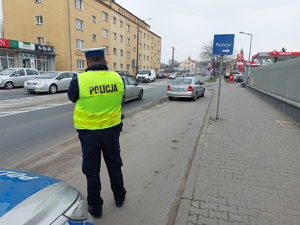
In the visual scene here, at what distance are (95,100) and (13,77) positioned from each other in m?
17.9

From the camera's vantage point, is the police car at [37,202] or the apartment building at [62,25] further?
the apartment building at [62,25]

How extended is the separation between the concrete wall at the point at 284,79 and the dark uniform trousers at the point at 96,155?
8053mm

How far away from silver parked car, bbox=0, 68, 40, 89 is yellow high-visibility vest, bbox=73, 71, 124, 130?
57.2 feet

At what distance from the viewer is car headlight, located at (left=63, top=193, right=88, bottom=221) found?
60.4 inches

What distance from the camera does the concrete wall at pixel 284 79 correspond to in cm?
831

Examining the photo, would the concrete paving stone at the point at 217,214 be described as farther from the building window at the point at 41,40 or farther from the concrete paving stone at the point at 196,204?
the building window at the point at 41,40

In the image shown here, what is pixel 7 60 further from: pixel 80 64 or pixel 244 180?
pixel 244 180

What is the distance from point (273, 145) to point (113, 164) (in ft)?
13.5

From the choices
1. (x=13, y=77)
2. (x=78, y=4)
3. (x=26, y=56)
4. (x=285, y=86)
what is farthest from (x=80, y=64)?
(x=285, y=86)

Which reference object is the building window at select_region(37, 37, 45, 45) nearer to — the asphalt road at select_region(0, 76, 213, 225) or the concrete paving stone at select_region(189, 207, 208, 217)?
the asphalt road at select_region(0, 76, 213, 225)

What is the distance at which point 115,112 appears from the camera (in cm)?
255

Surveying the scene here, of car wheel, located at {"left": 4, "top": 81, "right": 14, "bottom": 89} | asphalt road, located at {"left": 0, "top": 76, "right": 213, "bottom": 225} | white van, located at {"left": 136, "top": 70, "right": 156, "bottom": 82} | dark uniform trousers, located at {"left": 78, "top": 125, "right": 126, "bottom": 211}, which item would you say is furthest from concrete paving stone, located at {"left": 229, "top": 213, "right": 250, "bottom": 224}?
white van, located at {"left": 136, "top": 70, "right": 156, "bottom": 82}

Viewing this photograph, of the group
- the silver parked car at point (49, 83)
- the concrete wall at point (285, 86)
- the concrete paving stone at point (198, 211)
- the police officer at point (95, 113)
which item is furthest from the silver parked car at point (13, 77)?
the concrete paving stone at point (198, 211)

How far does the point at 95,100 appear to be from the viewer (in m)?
2.36
